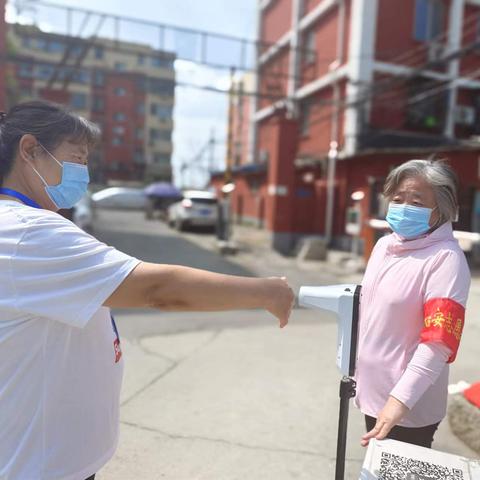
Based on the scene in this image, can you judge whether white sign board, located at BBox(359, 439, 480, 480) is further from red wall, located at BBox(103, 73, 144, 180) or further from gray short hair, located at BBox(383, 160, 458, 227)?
red wall, located at BBox(103, 73, 144, 180)

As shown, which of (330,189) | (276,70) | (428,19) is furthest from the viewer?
(276,70)

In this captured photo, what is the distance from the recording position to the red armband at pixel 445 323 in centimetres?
153

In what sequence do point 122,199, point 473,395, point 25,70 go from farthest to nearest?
1. point 122,199
2. point 25,70
3. point 473,395

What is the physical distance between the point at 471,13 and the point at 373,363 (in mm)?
20344

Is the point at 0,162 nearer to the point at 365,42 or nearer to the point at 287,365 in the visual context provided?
the point at 287,365

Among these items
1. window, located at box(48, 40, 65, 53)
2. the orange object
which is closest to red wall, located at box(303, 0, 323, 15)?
window, located at box(48, 40, 65, 53)

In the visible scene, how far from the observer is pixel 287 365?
469cm

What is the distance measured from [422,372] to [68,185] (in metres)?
1.28

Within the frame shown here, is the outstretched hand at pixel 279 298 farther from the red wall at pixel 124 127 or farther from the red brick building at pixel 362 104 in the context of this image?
the red wall at pixel 124 127

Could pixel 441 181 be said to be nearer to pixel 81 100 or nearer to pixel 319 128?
pixel 319 128

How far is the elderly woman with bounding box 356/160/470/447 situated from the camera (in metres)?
1.64

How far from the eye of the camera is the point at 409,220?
1.81m

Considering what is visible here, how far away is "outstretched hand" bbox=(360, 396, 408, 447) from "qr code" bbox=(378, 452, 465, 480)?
0.09 meters

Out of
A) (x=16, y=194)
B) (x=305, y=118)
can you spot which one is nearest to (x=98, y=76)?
(x=305, y=118)
